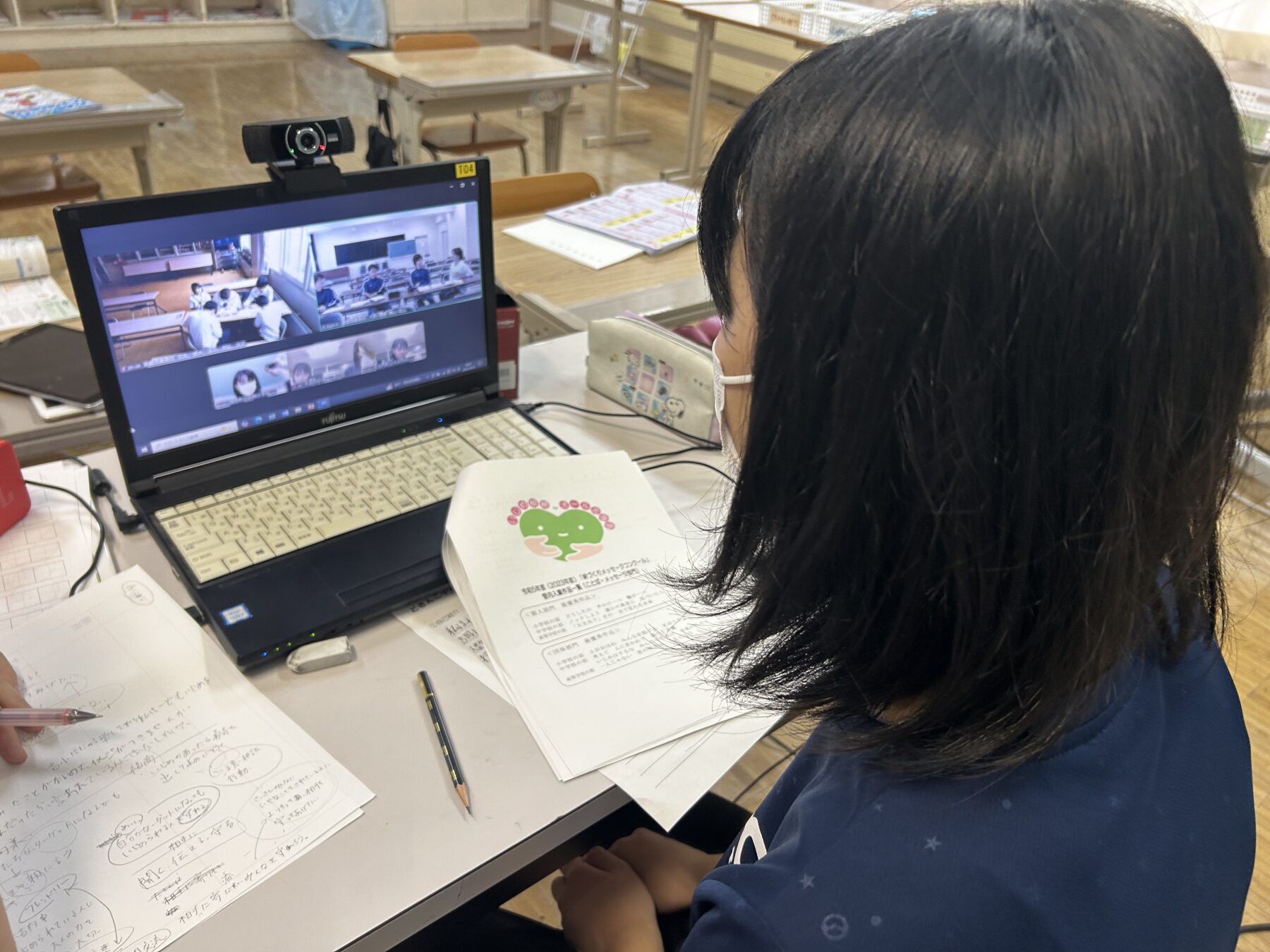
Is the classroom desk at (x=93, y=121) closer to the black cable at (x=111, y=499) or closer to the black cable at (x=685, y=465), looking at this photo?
the black cable at (x=111, y=499)

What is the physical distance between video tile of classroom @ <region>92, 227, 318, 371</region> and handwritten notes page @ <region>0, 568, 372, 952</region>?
25cm

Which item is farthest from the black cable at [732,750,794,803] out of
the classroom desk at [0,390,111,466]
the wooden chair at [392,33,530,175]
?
the wooden chair at [392,33,530,175]

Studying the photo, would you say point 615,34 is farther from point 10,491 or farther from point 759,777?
point 10,491

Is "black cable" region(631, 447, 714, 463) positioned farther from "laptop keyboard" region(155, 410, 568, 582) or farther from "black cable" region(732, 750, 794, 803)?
"black cable" region(732, 750, 794, 803)

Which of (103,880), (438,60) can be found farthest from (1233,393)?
(438,60)

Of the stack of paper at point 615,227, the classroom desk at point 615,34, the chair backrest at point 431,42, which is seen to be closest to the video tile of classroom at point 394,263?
the stack of paper at point 615,227

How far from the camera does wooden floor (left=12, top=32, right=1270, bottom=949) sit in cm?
158

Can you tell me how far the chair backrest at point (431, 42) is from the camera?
12.0 feet

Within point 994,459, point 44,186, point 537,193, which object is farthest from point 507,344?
point 44,186

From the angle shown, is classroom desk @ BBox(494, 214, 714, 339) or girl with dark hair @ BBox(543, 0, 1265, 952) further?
classroom desk @ BBox(494, 214, 714, 339)

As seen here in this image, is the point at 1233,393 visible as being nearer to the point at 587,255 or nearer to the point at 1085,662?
the point at 1085,662

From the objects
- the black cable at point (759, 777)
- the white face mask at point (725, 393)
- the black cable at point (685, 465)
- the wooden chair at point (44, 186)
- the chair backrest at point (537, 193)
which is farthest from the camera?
the wooden chair at point (44, 186)

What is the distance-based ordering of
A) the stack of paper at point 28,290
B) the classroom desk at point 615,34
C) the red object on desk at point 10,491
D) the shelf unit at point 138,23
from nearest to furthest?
1. the red object on desk at point 10,491
2. the stack of paper at point 28,290
3. the classroom desk at point 615,34
4. the shelf unit at point 138,23

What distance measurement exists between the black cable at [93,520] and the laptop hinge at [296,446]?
84 mm
